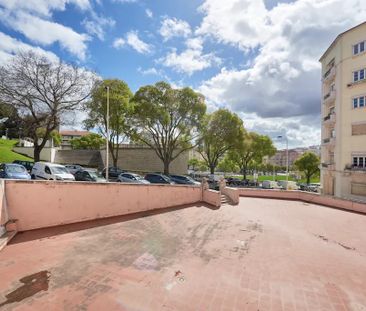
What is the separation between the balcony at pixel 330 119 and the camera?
26625 mm

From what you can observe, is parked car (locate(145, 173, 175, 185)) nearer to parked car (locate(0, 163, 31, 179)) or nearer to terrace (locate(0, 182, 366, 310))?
terrace (locate(0, 182, 366, 310))

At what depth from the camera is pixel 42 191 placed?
890 centimetres

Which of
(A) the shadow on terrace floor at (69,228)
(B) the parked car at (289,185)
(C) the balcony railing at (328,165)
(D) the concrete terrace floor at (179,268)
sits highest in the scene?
(C) the balcony railing at (328,165)

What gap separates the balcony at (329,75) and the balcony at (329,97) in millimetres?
1689

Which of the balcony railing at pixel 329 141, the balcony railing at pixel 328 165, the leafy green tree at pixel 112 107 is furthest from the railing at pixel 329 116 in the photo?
the leafy green tree at pixel 112 107

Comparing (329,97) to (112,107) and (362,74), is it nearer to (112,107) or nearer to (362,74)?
(362,74)

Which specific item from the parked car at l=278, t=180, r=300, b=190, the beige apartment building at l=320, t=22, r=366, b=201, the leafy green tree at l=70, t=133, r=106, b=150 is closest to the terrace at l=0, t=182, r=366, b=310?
the beige apartment building at l=320, t=22, r=366, b=201

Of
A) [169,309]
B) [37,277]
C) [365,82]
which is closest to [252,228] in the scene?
[169,309]

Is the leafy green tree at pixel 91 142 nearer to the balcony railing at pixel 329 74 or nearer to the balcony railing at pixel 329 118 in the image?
the balcony railing at pixel 329 118

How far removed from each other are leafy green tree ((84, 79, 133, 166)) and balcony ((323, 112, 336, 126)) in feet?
76.8

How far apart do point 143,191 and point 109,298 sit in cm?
851

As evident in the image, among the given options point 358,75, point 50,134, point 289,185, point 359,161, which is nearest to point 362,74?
point 358,75

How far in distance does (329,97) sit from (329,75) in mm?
2652

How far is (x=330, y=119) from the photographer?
2708cm
